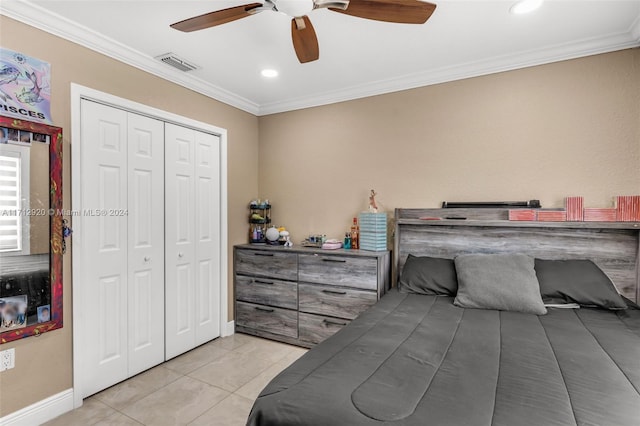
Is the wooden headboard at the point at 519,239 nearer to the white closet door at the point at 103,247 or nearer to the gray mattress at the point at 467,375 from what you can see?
the gray mattress at the point at 467,375

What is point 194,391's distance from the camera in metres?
2.46

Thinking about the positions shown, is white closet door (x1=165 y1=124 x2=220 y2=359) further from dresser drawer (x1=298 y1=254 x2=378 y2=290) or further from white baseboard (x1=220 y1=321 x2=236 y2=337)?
dresser drawer (x1=298 y1=254 x2=378 y2=290)

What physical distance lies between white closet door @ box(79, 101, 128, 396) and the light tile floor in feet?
0.64

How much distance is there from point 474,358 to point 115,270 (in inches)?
98.1

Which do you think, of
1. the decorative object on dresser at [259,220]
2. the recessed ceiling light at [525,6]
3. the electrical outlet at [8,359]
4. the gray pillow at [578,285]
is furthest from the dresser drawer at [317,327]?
the recessed ceiling light at [525,6]

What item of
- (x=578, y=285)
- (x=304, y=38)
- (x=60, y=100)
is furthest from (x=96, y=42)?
(x=578, y=285)

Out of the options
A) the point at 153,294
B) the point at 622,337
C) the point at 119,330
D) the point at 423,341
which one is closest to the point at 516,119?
the point at 622,337

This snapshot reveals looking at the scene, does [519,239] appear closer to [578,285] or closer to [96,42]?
[578,285]

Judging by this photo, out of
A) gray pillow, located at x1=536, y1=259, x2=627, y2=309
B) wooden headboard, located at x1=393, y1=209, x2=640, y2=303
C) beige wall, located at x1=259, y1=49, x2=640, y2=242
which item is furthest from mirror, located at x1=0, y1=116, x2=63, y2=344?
gray pillow, located at x1=536, y1=259, x2=627, y2=309

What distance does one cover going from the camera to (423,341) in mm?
1694

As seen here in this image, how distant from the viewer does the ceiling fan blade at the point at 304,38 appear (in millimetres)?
1729

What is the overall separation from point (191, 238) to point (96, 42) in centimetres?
171

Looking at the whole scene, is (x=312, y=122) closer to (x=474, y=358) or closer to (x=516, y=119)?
(x=516, y=119)

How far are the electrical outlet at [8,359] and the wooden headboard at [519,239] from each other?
280cm
